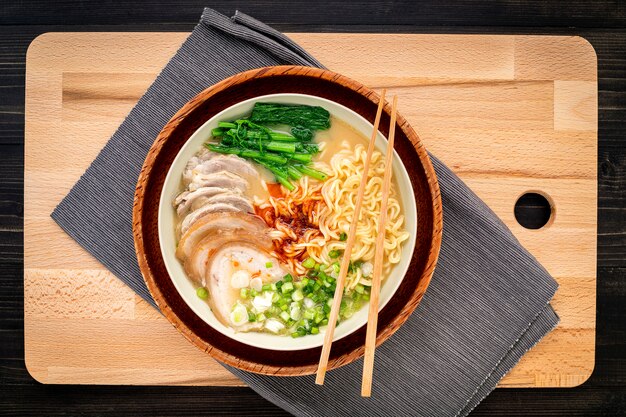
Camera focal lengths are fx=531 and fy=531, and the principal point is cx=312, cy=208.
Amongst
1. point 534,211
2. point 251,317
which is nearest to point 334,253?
point 251,317

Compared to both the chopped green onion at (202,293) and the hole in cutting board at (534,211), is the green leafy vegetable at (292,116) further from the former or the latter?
the hole in cutting board at (534,211)

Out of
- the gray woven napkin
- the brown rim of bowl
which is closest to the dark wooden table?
the gray woven napkin

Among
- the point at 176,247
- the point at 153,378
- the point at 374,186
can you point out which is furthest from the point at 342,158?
the point at 153,378

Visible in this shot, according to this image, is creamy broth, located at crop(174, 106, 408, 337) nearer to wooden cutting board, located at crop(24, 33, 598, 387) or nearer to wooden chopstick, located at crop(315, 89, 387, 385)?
wooden chopstick, located at crop(315, 89, 387, 385)

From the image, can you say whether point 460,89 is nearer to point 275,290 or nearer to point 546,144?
point 546,144

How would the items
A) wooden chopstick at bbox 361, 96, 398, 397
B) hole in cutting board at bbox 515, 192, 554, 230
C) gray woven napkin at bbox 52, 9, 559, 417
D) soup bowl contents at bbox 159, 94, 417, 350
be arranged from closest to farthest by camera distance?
wooden chopstick at bbox 361, 96, 398, 397 < soup bowl contents at bbox 159, 94, 417, 350 < gray woven napkin at bbox 52, 9, 559, 417 < hole in cutting board at bbox 515, 192, 554, 230

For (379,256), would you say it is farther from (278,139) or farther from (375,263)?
(278,139)
